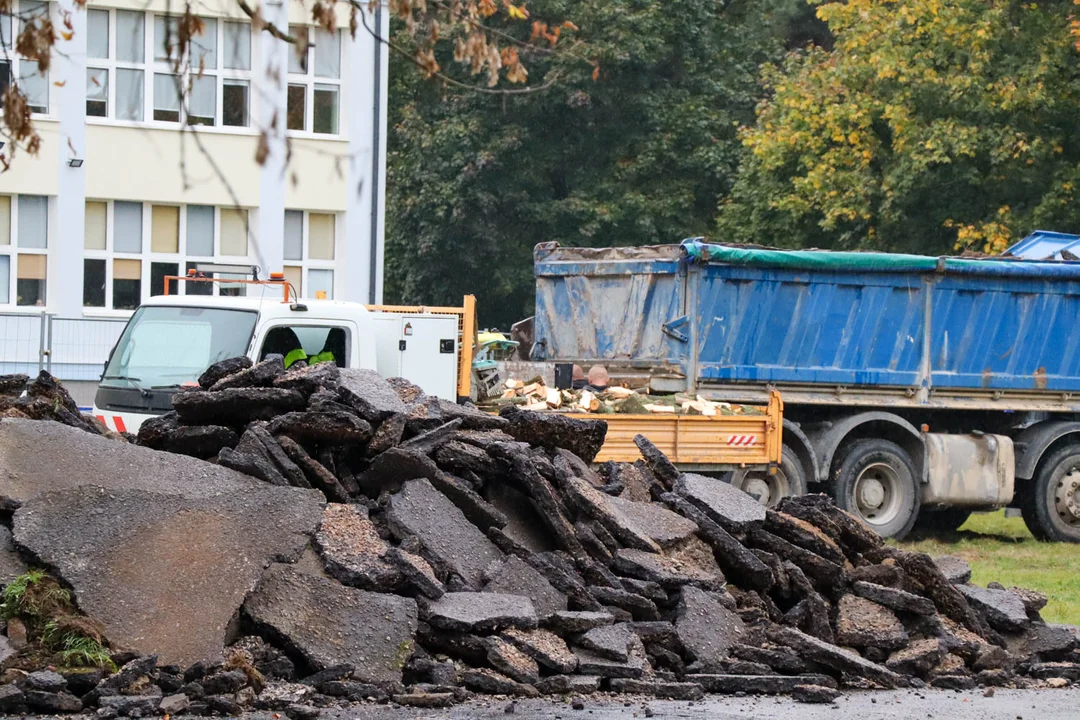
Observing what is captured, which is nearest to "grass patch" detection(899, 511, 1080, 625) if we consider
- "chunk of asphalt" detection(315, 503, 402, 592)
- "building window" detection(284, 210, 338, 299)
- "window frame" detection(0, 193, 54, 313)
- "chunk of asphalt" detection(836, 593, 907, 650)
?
"chunk of asphalt" detection(836, 593, 907, 650)

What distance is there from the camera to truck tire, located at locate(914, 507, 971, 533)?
763 inches

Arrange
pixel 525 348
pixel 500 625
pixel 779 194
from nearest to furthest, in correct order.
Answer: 1. pixel 500 625
2. pixel 525 348
3. pixel 779 194

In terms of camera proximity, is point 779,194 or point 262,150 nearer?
point 262,150

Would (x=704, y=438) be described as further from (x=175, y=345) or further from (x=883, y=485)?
(x=175, y=345)

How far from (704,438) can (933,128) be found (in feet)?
51.0

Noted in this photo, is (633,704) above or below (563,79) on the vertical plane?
below

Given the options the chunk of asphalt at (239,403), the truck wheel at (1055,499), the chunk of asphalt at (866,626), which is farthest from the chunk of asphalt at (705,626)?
the truck wheel at (1055,499)

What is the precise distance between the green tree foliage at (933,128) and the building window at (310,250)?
367 inches

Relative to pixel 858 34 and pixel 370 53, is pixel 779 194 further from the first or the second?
pixel 370 53

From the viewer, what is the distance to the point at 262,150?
13.1 ft

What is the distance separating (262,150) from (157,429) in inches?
281

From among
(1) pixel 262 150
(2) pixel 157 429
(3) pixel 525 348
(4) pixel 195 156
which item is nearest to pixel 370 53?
(4) pixel 195 156

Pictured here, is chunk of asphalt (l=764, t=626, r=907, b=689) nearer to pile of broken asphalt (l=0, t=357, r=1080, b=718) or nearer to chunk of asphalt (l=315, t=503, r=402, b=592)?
pile of broken asphalt (l=0, t=357, r=1080, b=718)

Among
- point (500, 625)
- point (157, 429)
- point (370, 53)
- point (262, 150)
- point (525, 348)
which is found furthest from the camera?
point (370, 53)
